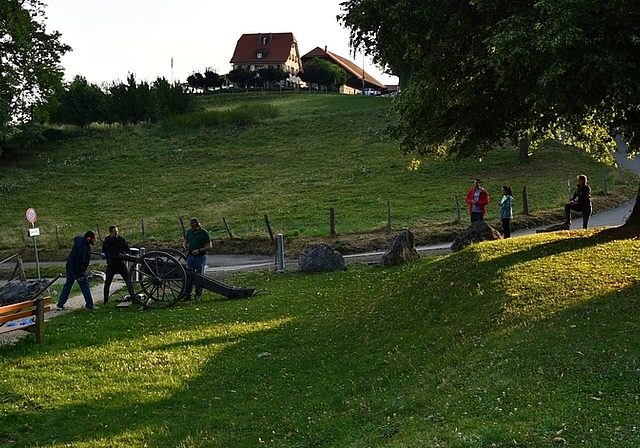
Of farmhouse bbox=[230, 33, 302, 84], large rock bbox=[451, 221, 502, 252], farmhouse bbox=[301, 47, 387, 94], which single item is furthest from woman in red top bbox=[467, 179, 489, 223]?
farmhouse bbox=[301, 47, 387, 94]

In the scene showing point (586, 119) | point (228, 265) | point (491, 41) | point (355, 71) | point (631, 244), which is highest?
point (355, 71)

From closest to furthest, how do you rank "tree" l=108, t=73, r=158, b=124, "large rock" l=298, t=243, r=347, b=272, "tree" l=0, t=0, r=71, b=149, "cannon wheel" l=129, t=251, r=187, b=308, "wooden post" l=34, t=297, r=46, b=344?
1. "wooden post" l=34, t=297, r=46, b=344
2. "cannon wheel" l=129, t=251, r=187, b=308
3. "large rock" l=298, t=243, r=347, b=272
4. "tree" l=0, t=0, r=71, b=149
5. "tree" l=108, t=73, r=158, b=124

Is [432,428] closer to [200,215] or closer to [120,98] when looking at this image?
[200,215]

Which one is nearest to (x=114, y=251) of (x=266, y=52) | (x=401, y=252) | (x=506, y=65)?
(x=401, y=252)

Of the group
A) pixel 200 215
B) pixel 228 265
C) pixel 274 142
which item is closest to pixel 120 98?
pixel 274 142

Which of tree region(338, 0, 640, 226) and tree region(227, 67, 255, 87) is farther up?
tree region(227, 67, 255, 87)

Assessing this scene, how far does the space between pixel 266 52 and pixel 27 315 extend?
373 ft

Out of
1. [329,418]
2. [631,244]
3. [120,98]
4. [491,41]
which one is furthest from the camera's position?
[120,98]

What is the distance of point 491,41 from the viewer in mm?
12023

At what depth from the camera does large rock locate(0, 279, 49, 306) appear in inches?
675

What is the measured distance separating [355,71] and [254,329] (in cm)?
12649

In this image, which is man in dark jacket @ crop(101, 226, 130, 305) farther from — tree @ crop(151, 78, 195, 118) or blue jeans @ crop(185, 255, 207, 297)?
tree @ crop(151, 78, 195, 118)

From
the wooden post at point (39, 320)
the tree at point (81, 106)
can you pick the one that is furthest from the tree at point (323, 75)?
the wooden post at point (39, 320)

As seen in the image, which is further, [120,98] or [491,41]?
[120,98]
